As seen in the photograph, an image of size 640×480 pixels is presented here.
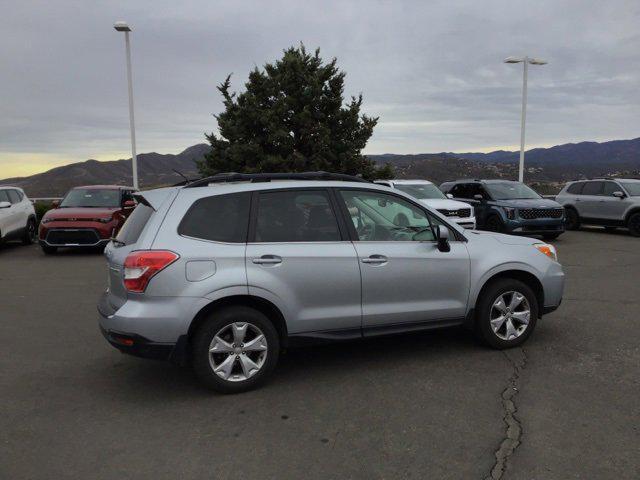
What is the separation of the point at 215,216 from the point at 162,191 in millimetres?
562

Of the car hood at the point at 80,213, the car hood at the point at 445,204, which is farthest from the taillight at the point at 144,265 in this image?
the car hood at the point at 445,204

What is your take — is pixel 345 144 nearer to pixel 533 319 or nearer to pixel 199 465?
pixel 533 319

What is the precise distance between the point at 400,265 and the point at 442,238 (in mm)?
439

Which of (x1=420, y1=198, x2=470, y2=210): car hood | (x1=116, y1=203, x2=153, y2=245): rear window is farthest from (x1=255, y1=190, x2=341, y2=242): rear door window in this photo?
(x1=420, y1=198, x2=470, y2=210): car hood

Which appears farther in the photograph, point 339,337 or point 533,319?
point 533,319

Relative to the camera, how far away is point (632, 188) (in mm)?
16359

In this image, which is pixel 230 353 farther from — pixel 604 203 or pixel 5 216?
pixel 604 203

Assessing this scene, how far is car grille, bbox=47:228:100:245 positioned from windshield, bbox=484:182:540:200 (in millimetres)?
10393

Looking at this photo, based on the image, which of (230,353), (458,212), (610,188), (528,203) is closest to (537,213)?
(528,203)

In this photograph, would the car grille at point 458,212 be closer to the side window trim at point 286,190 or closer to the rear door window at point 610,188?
the rear door window at point 610,188

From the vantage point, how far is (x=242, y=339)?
13.9ft

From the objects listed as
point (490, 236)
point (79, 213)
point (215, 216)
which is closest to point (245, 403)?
point (215, 216)

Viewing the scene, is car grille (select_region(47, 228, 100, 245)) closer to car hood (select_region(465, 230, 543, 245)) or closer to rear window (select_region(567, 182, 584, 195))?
car hood (select_region(465, 230, 543, 245))

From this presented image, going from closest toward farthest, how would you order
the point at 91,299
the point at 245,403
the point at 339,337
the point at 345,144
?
the point at 245,403 < the point at 339,337 < the point at 91,299 < the point at 345,144
